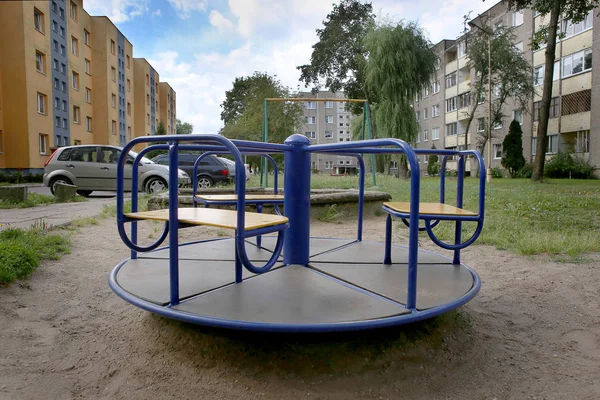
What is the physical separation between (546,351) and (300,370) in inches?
56.0

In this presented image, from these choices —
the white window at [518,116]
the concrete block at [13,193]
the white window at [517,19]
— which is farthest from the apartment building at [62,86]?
the white window at [518,116]

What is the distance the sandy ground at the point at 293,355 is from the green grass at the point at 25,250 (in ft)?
0.55

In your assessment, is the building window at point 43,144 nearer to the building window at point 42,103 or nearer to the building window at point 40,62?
the building window at point 42,103

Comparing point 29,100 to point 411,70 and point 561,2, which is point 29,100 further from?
point 561,2

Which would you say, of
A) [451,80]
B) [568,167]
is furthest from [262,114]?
[451,80]

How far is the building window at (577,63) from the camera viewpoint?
24344 mm

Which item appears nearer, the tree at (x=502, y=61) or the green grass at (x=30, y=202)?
the green grass at (x=30, y=202)

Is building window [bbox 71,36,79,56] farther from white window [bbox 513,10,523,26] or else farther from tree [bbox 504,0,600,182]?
white window [bbox 513,10,523,26]

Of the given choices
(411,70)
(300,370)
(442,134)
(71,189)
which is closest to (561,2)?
(411,70)

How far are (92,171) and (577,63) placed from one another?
87.4ft

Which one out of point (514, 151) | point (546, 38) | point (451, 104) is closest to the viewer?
point (546, 38)

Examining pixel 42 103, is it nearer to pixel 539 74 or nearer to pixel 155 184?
pixel 155 184

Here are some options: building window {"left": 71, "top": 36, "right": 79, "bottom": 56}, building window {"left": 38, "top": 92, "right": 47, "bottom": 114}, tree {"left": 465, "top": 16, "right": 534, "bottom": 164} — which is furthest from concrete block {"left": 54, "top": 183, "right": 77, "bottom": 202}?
building window {"left": 71, "top": 36, "right": 79, "bottom": 56}

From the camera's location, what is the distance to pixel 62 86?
27000 mm
